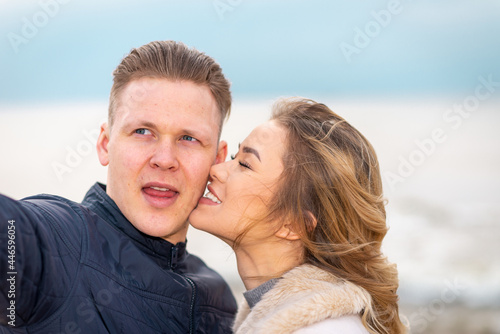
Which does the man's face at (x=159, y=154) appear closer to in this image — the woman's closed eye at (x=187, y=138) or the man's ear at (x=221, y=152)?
the woman's closed eye at (x=187, y=138)

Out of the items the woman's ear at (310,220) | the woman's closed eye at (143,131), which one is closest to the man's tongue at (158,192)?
the woman's closed eye at (143,131)

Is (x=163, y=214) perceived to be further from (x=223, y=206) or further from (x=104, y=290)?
(x=104, y=290)

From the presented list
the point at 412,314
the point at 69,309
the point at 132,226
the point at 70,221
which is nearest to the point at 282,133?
the point at 132,226

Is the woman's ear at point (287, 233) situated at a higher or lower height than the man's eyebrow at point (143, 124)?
lower

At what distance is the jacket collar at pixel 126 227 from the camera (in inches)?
87.3

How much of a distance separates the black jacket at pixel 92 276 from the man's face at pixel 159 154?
0.26 ft

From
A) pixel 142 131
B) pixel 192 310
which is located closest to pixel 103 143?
pixel 142 131

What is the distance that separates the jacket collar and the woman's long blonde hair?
1.61ft

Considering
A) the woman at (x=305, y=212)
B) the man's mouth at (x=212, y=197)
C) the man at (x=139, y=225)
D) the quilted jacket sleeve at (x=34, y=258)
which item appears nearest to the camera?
the quilted jacket sleeve at (x=34, y=258)

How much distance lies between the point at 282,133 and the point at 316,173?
0.25 meters

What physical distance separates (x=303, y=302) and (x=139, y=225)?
2.66 ft

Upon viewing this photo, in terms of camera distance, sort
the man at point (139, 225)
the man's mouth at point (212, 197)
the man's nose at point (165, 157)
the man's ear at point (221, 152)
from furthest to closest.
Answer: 1. the man's ear at point (221, 152)
2. the man's mouth at point (212, 197)
3. the man's nose at point (165, 157)
4. the man at point (139, 225)

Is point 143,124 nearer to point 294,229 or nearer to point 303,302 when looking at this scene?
point 294,229

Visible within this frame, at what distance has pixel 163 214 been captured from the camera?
7.54 feet
